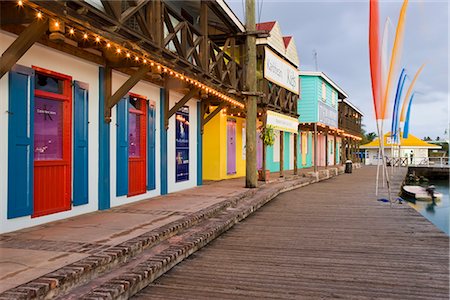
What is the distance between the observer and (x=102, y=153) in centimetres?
651

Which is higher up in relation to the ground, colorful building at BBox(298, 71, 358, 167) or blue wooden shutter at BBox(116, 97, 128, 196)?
colorful building at BBox(298, 71, 358, 167)

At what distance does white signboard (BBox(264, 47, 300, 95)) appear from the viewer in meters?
12.6

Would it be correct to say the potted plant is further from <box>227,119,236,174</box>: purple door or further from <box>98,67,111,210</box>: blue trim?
<box>98,67,111,210</box>: blue trim

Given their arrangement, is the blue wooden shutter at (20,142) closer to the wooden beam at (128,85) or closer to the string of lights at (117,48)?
the string of lights at (117,48)

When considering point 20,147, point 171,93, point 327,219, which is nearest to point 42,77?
point 20,147

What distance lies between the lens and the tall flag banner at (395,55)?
885cm

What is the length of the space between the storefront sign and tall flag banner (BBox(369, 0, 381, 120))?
967 centimetres

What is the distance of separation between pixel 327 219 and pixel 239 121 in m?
8.13

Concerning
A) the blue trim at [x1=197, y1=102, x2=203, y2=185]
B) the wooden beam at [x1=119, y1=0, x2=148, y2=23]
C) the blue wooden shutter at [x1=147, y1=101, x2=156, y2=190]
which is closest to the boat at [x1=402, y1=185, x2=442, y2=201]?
the blue trim at [x1=197, y1=102, x2=203, y2=185]

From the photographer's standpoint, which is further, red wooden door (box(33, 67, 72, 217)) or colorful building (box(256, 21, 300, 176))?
colorful building (box(256, 21, 300, 176))

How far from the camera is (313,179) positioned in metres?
16.7

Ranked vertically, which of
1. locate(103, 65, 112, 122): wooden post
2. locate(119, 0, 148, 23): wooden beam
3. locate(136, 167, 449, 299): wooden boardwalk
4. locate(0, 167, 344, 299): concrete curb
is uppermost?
locate(119, 0, 148, 23): wooden beam

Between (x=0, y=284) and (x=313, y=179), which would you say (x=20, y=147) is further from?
(x=313, y=179)

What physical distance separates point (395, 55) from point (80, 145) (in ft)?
24.6
